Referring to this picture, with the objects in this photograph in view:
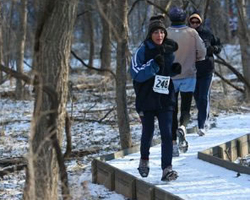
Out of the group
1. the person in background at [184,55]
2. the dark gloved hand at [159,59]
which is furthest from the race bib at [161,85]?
the person in background at [184,55]

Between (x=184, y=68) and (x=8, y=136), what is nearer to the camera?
(x=184, y=68)

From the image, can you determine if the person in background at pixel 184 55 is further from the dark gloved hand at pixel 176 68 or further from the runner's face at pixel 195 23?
the dark gloved hand at pixel 176 68

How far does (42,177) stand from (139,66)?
64.5 inches

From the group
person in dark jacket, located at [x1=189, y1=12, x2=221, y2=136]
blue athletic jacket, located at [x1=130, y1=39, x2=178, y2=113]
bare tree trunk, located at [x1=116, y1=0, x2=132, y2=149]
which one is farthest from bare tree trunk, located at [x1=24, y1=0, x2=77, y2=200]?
person in dark jacket, located at [x1=189, y1=12, x2=221, y2=136]

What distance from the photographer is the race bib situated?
20.0 ft

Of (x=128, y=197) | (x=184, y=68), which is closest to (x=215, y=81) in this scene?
(x=184, y=68)

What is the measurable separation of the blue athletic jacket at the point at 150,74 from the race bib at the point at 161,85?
0.12 feet

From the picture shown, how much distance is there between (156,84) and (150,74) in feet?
0.42

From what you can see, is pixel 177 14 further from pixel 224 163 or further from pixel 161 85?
pixel 224 163

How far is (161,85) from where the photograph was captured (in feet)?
20.0

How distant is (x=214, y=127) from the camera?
970cm

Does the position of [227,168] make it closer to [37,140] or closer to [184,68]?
[184,68]

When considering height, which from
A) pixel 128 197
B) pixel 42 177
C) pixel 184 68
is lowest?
pixel 128 197

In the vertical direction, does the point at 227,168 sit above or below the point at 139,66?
below
